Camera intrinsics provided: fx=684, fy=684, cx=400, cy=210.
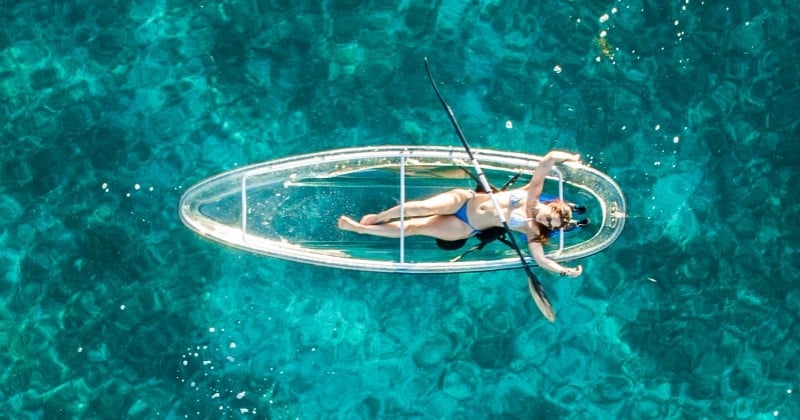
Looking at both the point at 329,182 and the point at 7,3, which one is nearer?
the point at 329,182

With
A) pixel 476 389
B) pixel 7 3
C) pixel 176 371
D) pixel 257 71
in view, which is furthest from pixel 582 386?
pixel 7 3

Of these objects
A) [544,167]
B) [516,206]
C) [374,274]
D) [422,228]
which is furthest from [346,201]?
[544,167]

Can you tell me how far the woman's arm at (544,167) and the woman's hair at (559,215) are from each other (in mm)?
160

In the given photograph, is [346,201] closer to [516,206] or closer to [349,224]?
[349,224]

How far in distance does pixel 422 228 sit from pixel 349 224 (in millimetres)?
661

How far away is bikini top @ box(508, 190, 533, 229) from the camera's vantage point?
578 centimetres

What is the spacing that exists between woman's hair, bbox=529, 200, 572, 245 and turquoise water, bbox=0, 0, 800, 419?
1.37 meters

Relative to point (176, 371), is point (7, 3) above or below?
above

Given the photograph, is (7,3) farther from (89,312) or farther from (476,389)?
(476,389)

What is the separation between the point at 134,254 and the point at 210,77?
6.51 ft

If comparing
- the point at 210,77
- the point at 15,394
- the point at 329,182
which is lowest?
the point at 15,394

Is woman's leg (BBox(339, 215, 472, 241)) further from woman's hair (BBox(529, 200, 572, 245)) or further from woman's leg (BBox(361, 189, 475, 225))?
woman's hair (BBox(529, 200, 572, 245))

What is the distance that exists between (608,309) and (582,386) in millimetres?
863

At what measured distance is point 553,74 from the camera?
284 inches
